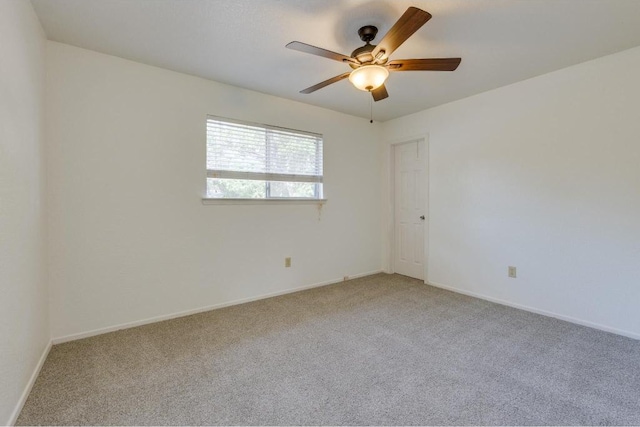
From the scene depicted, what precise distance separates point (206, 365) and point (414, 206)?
3.39 meters

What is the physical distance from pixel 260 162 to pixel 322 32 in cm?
162

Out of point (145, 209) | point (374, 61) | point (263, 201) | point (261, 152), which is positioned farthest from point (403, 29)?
point (145, 209)

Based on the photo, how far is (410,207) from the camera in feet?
14.5

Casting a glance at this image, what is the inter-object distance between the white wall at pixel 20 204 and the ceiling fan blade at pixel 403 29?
204cm

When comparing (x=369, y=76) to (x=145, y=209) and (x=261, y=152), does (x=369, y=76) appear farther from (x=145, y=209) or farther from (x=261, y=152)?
(x=145, y=209)

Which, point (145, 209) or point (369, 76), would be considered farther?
point (145, 209)

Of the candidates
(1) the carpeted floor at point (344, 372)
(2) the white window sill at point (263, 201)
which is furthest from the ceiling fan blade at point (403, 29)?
(1) the carpeted floor at point (344, 372)

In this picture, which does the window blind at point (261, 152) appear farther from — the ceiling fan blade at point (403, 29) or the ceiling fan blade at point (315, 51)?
the ceiling fan blade at point (403, 29)

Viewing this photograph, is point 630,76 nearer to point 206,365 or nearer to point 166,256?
point 206,365

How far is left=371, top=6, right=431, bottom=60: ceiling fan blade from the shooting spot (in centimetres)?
151

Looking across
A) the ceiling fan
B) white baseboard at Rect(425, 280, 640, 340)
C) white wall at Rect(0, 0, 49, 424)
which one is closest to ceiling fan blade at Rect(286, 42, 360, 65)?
the ceiling fan

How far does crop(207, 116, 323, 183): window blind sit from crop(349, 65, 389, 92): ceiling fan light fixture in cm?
160

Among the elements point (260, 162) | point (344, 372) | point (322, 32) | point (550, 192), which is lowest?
point (344, 372)

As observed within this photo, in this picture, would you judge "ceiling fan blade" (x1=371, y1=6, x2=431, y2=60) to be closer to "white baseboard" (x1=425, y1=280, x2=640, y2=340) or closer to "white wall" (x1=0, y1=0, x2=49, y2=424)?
"white wall" (x1=0, y1=0, x2=49, y2=424)
